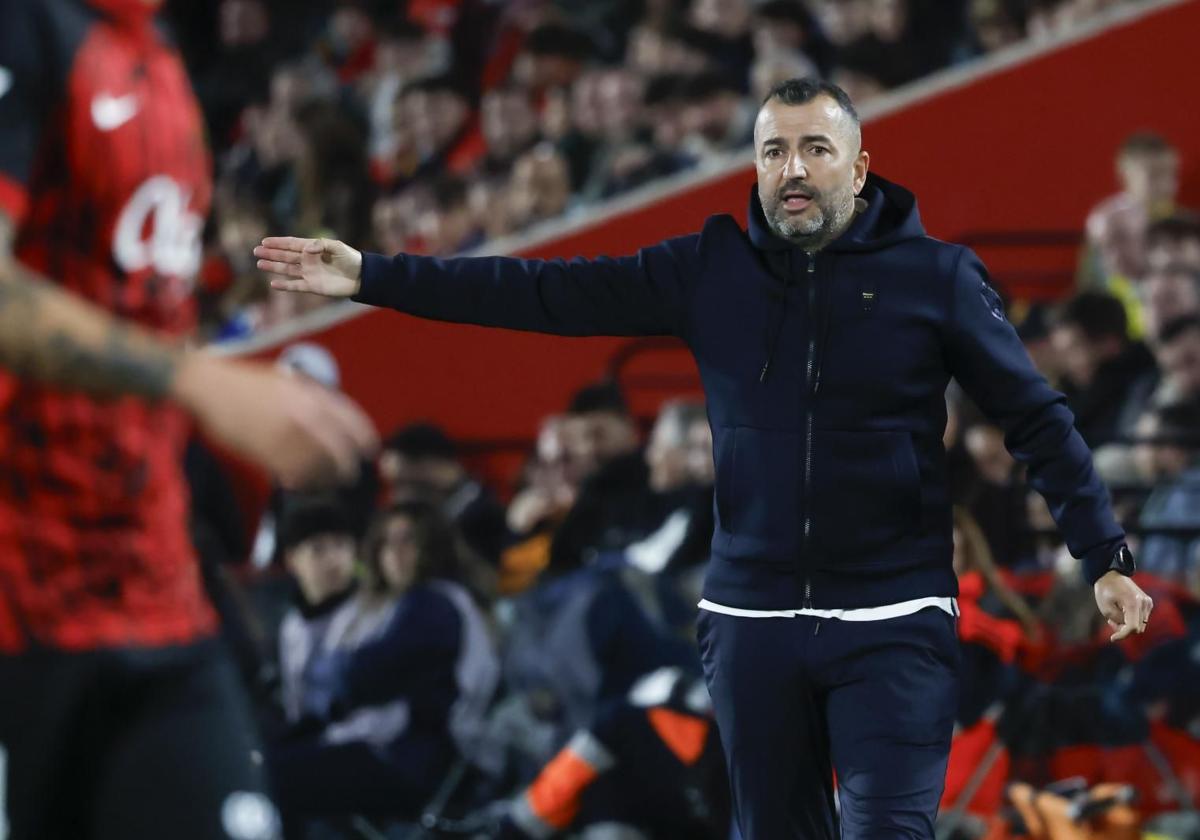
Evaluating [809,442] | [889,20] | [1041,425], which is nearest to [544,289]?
[809,442]

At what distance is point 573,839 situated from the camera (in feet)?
21.0

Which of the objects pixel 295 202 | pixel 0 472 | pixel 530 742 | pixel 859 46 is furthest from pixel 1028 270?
Answer: pixel 0 472

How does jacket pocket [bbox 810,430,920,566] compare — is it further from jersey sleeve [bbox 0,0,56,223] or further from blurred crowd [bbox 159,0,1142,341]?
blurred crowd [bbox 159,0,1142,341]

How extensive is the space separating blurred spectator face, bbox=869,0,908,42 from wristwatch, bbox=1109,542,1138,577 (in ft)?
16.5

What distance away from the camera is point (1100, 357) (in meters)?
6.67

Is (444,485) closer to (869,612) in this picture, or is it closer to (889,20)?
(889,20)

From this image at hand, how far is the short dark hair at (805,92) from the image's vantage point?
4.08m

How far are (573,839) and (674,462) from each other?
1.37m

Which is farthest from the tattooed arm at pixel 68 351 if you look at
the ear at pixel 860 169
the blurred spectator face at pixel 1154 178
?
the blurred spectator face at pixel 1154 178

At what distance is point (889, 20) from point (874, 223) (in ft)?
15.6

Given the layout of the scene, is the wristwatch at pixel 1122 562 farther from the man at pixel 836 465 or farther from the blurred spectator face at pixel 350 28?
the blurred spectator face at pixel 350 28

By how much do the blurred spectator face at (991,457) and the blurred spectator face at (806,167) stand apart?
2.43 meters

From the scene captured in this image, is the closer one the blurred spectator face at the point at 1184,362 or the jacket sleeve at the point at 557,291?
the jacket sleeve at the point at 557,291

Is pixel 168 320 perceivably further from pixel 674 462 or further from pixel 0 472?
pixel 674 462
